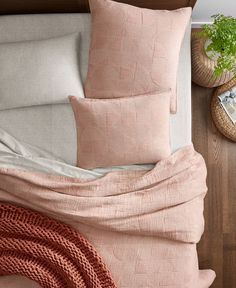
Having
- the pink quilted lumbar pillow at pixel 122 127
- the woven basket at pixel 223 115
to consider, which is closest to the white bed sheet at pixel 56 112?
the pink quilted lumbar pillow at pixel 122 127

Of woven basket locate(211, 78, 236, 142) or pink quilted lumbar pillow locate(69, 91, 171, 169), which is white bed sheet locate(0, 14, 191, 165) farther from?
woven basket locate(211, 78, 236, 142)

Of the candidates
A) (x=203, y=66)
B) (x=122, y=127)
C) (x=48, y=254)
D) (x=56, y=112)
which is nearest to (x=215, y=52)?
(x=203, y=66)

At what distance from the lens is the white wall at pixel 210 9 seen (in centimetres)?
246

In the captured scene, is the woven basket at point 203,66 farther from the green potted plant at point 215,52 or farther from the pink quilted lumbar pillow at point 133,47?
the pink quilted lumbar pillow at point 133,47

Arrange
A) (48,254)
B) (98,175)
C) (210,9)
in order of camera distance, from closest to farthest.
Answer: (48,254) → (98,175) → (210,9)

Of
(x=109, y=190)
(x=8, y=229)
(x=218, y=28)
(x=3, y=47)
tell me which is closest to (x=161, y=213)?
(x=109, y=190)

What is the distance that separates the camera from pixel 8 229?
2.15m

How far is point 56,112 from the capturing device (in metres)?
2.32

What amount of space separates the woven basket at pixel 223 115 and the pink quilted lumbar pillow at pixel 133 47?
1.69ft

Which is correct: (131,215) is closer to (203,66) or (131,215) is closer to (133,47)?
(133,47)

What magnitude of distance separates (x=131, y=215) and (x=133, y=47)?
0.76 m

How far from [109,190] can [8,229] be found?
49 cm

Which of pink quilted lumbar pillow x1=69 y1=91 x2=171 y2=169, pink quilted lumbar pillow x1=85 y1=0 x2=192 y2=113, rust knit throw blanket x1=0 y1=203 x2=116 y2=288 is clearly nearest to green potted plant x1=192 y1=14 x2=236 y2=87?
pink quilted lumbar pillow x1=85 y1=0 x2=192 y2=113

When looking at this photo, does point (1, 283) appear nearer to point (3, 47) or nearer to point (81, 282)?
point (81, 282)
